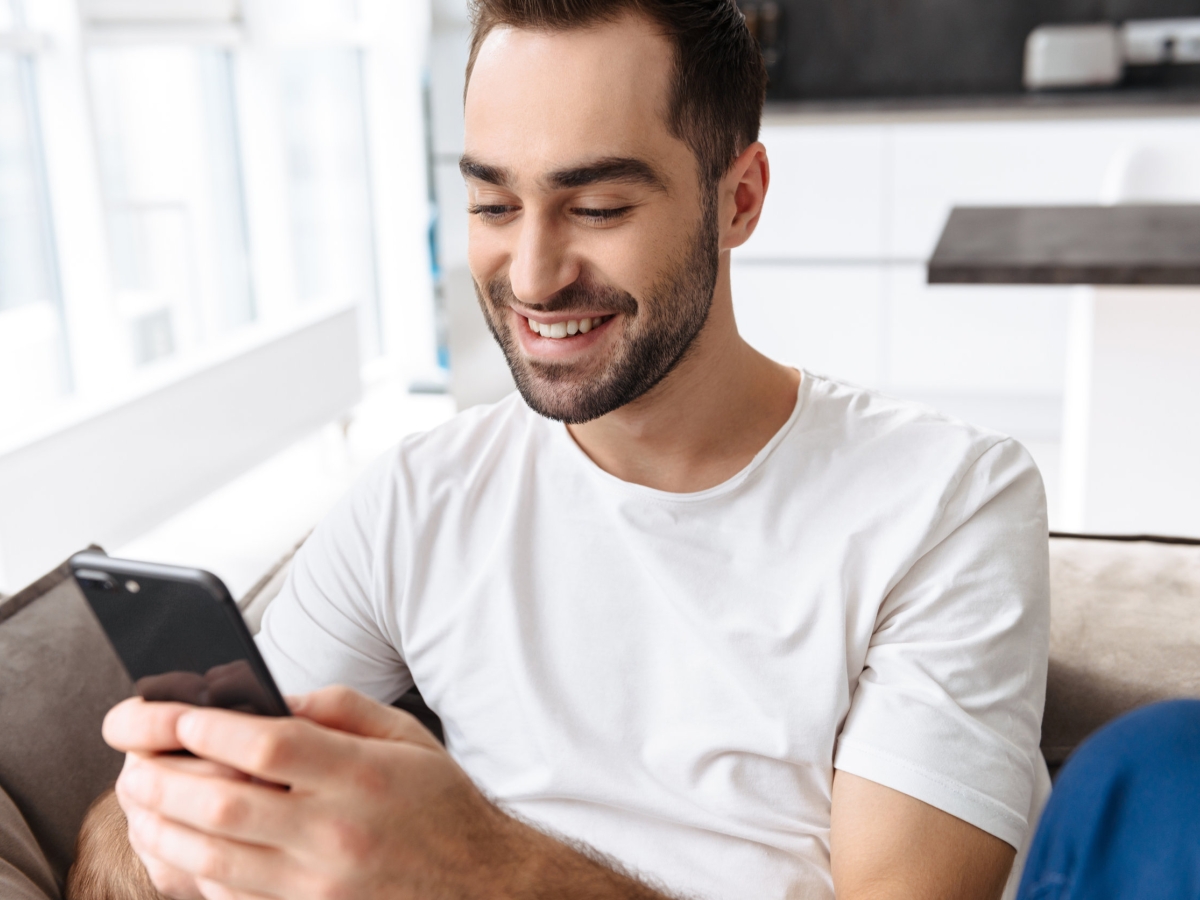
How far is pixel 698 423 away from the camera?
117cm

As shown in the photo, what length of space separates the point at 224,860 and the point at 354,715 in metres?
0.11

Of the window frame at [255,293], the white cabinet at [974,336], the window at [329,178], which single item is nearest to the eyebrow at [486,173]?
the window frame at [255,293]

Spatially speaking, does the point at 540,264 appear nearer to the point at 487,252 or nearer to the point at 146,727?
the point at 487,252

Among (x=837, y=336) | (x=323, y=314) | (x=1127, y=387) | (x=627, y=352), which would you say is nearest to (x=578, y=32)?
(x=627, y=352)

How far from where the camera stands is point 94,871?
1.07m

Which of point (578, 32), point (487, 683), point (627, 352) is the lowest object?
point (487, 683)

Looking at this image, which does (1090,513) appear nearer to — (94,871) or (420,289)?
(94,871)

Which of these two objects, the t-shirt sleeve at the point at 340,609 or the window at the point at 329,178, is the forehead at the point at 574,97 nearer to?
the t-shirt sleeve at the point at 340,609

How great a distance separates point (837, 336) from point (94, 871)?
3251 mm

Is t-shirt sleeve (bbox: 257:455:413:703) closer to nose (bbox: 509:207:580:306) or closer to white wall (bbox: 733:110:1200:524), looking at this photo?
nose (bbox: 509:207:580:306)

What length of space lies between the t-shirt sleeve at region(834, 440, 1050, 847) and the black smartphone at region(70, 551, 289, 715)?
1.64 feet

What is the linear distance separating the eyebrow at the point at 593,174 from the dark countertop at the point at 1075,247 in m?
1.13

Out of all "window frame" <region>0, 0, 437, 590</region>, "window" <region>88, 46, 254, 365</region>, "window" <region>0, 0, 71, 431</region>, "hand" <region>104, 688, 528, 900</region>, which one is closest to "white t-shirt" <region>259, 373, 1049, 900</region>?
"hand" <region>104, 688, 528, 900</region>

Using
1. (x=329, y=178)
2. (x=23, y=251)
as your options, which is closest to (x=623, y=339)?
(x=23, y=251)
